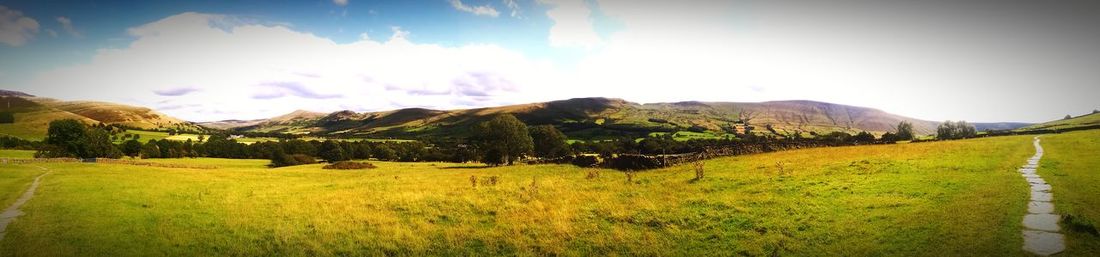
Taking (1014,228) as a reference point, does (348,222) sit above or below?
below

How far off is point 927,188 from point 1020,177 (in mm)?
6005

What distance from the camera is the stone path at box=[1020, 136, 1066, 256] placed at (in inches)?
415

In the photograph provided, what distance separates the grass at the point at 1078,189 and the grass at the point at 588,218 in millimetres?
1005

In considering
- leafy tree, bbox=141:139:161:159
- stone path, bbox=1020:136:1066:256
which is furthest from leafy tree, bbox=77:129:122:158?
stone path, bbox=1020:136:1066:256

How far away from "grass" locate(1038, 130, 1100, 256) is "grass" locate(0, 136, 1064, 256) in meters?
1.01

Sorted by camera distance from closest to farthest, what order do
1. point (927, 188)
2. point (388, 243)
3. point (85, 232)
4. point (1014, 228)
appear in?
1. point (1014, 228)
2. point (388, 243)
3. point (85, 232)
4. point (927, 188)

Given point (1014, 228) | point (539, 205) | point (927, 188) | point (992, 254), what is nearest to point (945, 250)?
point (992, 254)

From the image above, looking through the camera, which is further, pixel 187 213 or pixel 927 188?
pixel 187 213

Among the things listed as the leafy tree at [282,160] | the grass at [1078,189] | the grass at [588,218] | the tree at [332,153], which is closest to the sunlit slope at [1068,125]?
the grass at [1078,189]

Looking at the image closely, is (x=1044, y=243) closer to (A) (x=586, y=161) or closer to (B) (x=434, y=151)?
(A) (x=586, y=161)

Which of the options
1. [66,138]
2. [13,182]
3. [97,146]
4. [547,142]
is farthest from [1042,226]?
[97,146]

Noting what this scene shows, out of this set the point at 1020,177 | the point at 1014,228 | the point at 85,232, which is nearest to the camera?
the point at 1014,228

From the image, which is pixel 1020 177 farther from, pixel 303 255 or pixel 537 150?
pixel 537 150

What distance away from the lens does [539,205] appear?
21.4m
